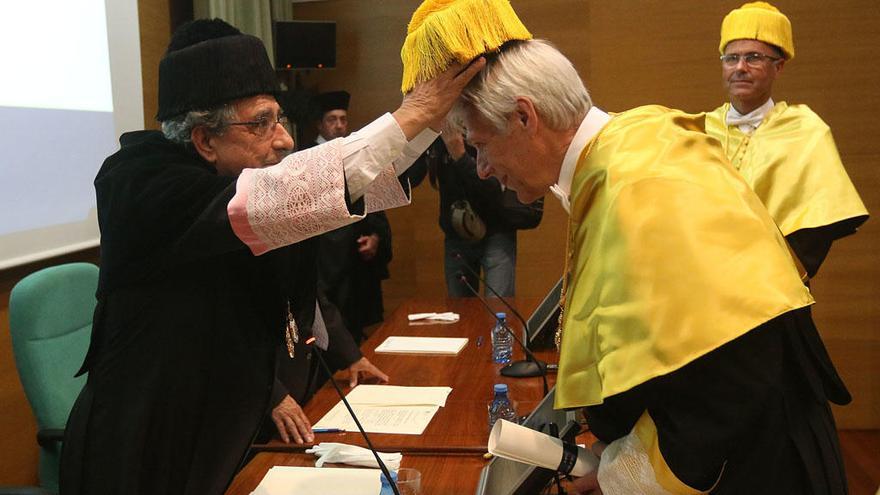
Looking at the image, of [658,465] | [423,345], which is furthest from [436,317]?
[658,465]

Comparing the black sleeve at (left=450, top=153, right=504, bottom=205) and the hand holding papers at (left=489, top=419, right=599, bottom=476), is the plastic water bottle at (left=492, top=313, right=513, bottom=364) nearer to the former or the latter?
the hand holding papers at (left=489, top=419, right=599, bottom=476)

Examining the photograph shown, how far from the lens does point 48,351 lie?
2.19 meters

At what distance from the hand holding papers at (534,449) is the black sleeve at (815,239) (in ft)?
5.98

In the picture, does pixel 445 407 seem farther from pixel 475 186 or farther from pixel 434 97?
pixel 475 186

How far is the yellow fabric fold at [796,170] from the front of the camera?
107 inches

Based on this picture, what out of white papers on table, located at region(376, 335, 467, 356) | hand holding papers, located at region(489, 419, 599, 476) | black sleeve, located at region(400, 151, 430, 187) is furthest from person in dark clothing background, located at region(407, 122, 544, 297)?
hand holding papers, located at region(489, 419, 599, 476)

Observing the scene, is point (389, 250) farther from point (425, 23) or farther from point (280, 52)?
point (425, 23)

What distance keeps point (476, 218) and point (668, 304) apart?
10.0ft

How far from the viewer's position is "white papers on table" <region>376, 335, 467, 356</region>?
8.80 ft

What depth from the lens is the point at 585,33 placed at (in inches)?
197

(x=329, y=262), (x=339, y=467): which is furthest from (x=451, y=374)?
(x=329, y=262)

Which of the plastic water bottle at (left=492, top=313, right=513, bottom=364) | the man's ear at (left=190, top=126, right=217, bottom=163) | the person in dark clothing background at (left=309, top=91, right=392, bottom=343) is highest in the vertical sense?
the man's ear at (left=190, top=126, right=217, bottom=163)

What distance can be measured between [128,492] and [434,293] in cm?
420

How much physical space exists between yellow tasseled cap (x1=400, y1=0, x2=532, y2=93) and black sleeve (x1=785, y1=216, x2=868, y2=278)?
185cm
